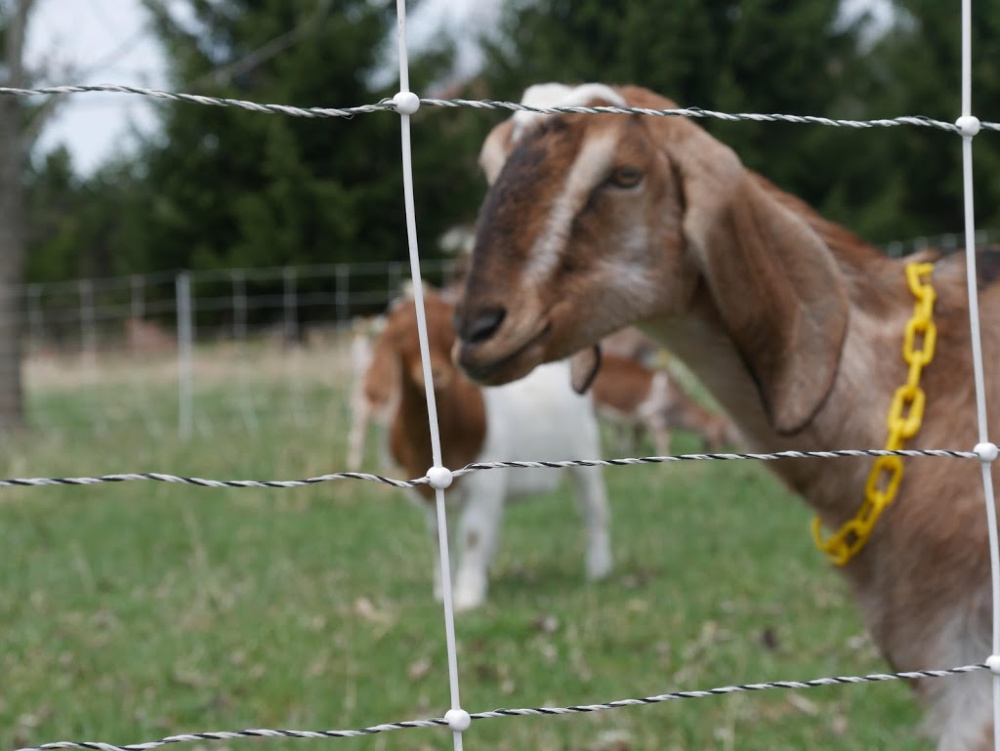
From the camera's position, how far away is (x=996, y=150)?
1958cm

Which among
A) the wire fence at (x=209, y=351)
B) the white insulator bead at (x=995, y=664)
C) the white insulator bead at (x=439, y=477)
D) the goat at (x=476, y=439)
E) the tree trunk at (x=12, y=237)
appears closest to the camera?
the white insulator bead at (x=439, y=477)

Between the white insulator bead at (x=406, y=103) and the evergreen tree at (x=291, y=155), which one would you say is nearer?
the white insulator bead at (x=406, y=103)

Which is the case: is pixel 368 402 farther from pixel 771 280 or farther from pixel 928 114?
pixel 928 114

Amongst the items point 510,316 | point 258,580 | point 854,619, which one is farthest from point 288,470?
point 510,316

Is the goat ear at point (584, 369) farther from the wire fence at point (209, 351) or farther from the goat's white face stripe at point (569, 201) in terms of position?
the wire fence at point (209, 351)

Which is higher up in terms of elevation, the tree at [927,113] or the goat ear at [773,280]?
the tree at [927,113]

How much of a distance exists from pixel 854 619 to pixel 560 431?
1686 millimetres

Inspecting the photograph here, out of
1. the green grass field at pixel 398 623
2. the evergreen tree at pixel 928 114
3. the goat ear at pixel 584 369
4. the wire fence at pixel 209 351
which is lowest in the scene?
the green grass field at pixel 398 623

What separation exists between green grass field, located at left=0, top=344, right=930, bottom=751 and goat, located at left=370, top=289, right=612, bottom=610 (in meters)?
0.20

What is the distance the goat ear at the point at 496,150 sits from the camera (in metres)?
2.58

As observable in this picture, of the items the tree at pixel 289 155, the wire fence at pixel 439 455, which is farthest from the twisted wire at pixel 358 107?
the tree at pixel 289 155

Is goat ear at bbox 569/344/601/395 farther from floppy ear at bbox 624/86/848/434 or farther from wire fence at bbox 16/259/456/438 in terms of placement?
wire fence at bbox 16/259/456/438

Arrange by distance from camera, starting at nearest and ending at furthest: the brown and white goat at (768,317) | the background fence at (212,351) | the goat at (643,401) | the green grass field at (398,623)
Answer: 1. the brown and white goat at (768,317)
2. the green grass field at (398,623)
3. the goat at (643,401)
4. the background fence at (212,351)

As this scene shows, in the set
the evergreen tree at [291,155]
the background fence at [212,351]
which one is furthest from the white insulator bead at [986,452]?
the evergreen tree at [291,155]
